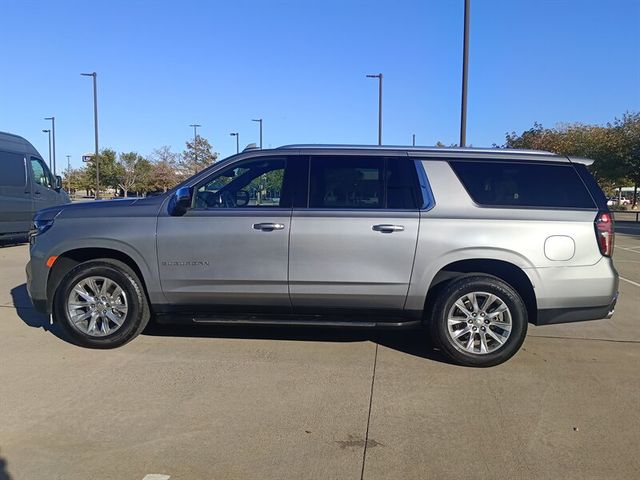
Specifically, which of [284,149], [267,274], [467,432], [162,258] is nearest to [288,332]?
[267,274]

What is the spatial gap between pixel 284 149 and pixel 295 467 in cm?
305

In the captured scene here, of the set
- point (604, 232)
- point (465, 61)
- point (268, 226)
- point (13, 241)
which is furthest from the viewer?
point (13, 241)

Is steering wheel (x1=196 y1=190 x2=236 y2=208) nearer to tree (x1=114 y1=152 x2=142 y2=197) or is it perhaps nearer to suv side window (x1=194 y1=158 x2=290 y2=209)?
suv side window (x1=194 y1=158 x2=290 y2=209)

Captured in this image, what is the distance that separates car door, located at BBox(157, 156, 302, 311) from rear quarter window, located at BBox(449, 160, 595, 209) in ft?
5.65

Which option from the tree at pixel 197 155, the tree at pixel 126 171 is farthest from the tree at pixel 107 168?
the tree at pixel 197 155

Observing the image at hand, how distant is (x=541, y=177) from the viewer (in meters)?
5.01

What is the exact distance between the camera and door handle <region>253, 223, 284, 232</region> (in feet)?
16.3

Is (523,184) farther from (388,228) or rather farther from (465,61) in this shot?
(465,61)

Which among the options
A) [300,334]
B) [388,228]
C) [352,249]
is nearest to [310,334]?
[300,334]

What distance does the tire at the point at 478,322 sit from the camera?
4.86 m

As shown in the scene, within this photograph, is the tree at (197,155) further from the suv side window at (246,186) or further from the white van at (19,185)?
the suv side window at (246,186)

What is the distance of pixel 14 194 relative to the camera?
1323cm

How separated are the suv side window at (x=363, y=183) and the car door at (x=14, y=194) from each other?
10.7 m

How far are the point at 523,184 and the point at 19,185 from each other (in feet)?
41.1
